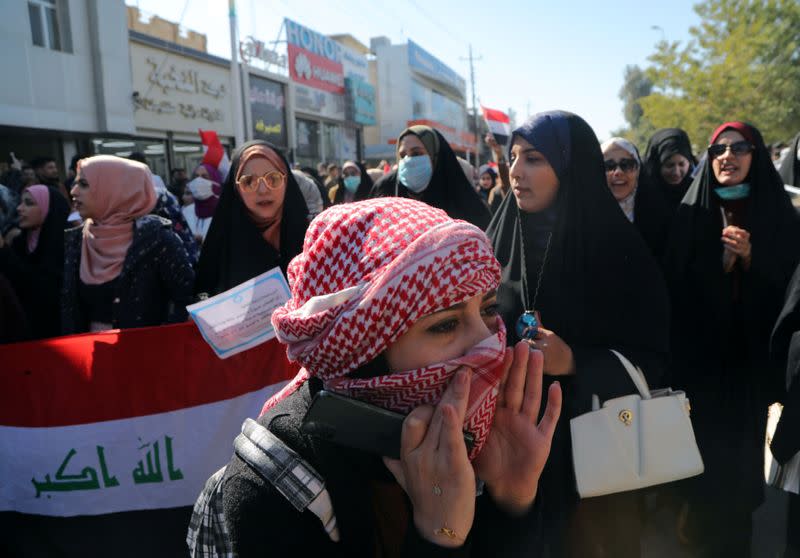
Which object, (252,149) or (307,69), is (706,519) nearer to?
(252,149)

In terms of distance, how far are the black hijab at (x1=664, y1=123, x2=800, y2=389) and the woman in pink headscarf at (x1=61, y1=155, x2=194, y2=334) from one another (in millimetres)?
2597

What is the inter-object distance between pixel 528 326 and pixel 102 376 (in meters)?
1.73

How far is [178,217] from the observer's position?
423cm

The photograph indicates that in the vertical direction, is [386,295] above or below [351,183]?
below

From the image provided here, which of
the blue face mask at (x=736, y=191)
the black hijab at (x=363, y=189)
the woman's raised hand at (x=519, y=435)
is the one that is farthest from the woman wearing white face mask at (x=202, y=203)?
the woman's raised hand at (x=519, y=435)

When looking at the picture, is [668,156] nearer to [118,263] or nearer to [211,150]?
[118,263]

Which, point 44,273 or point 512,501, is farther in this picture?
point 44,273

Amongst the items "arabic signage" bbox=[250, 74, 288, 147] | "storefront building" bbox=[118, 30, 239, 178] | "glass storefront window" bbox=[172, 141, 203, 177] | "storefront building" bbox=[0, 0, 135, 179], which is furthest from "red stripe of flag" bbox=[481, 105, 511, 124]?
"arabic signage" bbox=[250, 74, 288, 147]

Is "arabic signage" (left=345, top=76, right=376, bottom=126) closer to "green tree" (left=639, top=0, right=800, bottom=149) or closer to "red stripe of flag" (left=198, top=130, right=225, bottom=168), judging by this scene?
"green tree" (left=639, top=0, right=800, bottom=149)

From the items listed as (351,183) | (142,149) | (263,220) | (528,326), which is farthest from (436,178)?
(142,149)

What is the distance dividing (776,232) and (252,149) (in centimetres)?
273

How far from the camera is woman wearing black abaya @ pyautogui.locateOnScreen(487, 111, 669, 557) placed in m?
2.16

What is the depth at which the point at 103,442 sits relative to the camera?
2.50m

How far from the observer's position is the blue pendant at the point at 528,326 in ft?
6.91
